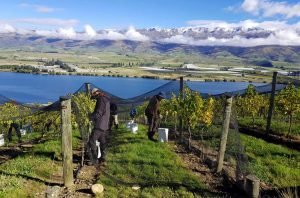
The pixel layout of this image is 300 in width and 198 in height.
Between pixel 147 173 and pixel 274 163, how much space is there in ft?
16.9

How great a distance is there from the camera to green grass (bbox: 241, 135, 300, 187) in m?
13.3

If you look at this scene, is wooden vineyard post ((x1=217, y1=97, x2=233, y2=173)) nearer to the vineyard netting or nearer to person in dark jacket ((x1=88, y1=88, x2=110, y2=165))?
the vineyard netting

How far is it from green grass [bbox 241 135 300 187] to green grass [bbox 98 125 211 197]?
8.87 feet

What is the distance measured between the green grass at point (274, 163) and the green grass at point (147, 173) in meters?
2.70

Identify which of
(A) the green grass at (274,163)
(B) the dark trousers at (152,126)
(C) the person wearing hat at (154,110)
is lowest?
(A) the green grass at (274,163)

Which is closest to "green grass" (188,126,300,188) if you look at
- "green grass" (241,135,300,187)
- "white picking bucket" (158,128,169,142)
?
"green grass" (241,135,300,187)

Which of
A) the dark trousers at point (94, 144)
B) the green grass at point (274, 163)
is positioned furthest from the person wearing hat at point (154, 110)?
the dark trousers at point (94, 144)

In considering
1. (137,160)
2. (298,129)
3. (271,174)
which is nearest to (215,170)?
(271,174)

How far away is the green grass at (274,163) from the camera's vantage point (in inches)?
523

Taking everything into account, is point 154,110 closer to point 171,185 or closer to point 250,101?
point 171,185

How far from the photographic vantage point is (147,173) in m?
13.5

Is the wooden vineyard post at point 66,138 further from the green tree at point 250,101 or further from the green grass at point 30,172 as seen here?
the green tree at point 250,101

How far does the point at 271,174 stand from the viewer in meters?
13.9

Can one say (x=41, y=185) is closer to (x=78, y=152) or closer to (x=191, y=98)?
(x=78, y=152)
